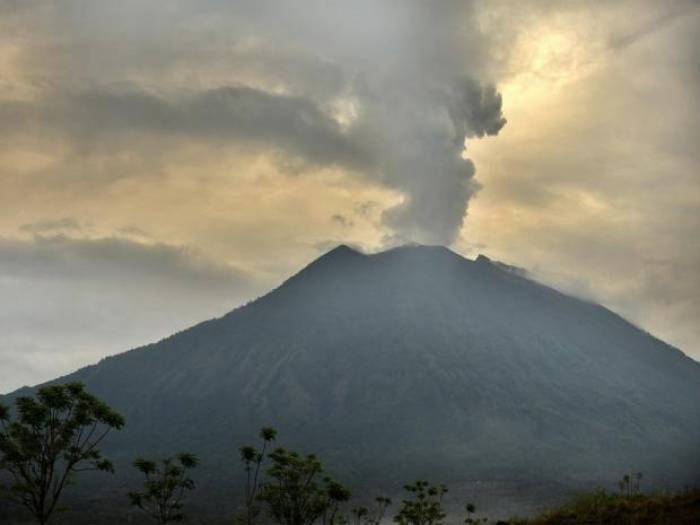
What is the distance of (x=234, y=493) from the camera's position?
189 m

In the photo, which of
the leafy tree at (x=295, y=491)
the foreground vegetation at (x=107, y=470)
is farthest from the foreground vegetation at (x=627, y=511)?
the leafy tree at (x=295, y=491)

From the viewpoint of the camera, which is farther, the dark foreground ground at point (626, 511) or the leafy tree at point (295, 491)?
the leafy tree at point (295, 491)

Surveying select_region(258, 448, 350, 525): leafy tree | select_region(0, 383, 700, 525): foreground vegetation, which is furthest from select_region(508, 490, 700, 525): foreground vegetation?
select_region(258, 448, 350, 525): leafy tree

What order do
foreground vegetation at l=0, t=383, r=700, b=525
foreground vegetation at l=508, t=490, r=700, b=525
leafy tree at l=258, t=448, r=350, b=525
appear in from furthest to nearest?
leafy tree at l=258, t=448, r=350, b=525 → foreground vegetation at l=0, t=383, r=700, b=525 → foreground vegetation at l=508, t=490, r=700, b=525

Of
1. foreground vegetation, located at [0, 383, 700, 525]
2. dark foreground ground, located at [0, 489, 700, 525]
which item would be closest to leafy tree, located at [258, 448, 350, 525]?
foreground vegetation, located at [0, 383, 700, 525]

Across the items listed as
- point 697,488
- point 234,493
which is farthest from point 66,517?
point 697,488

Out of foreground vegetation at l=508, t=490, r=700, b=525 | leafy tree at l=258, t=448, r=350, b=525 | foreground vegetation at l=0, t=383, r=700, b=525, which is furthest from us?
leafy tree at l=258, t=448, r=350, b=525

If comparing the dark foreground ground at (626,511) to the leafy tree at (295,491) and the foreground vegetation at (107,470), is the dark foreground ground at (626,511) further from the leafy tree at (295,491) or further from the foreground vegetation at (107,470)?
the leafy tree at (295,491)

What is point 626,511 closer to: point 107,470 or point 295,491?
point 107,470

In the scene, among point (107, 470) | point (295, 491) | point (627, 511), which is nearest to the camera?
point (627, 511)

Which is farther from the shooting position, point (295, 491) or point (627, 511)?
point (295, 491)

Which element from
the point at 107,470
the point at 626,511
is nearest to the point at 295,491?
the point at 107,470

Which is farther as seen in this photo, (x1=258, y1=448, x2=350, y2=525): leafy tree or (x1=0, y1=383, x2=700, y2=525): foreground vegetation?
(x1=258, y1=448, x2=350, y2=525): leafy tree

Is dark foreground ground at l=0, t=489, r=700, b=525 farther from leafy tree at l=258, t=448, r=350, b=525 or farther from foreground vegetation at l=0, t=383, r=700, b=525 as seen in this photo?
leafy tree at l=258, t=448, r=350, b=525
